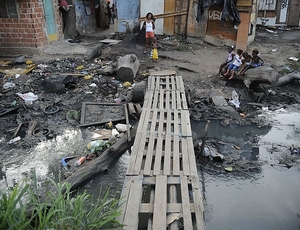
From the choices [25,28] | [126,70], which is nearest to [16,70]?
[25,28]

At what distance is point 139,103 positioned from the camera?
20.2 feet

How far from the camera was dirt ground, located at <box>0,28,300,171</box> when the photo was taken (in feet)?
18.8

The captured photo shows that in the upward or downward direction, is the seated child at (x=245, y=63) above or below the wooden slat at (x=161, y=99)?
above

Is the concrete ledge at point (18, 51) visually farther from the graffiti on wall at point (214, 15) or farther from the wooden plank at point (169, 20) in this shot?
the graffiti on wall at point (214, 15)

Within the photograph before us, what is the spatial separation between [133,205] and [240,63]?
17.5 ft

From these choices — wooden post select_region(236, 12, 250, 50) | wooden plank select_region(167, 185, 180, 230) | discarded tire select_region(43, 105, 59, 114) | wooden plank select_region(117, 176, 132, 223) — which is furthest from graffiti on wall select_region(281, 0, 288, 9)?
wooden plank select_region(117, 176, 132, 223)

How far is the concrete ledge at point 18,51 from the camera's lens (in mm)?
9594

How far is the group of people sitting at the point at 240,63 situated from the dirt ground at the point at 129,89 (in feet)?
0.96

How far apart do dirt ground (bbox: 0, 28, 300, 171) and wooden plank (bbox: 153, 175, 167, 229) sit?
8.54 feet

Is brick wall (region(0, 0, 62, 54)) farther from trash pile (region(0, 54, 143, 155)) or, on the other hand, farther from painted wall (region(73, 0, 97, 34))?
painted wall (region(73, 0, 97, 34))

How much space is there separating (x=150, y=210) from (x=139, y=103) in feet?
11.7

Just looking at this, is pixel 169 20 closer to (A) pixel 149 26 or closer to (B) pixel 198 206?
(A) pixel 149 26

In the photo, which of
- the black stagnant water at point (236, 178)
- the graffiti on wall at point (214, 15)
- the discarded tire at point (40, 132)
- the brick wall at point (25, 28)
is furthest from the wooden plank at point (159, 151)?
the graffiti on wall at point (214, 15)

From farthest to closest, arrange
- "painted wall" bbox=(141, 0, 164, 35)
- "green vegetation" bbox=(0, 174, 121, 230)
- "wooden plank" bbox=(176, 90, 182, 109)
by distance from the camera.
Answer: "painted wall" bbox=(141, 0, 164, 35)
"wooden plank" bbox=(176, 90, 182, 109)
"green vegetation" bbox=(0, 174, 121, 230)
